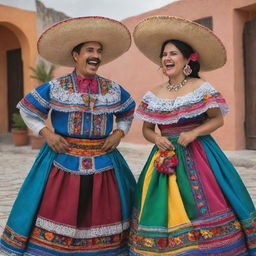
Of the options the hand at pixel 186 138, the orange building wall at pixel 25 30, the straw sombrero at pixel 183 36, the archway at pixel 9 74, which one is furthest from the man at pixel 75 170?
the archway at pixel 9 74

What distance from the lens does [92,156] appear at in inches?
112

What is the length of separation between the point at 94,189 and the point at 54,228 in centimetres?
38

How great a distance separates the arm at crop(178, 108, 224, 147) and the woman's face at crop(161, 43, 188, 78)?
0.34m

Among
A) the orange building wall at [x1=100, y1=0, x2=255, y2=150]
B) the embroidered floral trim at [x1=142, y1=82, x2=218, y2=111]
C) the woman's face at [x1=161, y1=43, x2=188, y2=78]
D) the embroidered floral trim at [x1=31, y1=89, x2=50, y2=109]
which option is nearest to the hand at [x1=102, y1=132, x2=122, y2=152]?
the embroidered floral trim at [x1=142, y1=82, x2=218, y2=111]

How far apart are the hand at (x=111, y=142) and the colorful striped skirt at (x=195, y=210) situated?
13.9 inches

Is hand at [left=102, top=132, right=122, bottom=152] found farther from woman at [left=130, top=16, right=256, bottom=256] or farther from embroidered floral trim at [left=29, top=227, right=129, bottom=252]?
embroidered floral trim at [left=29, top=227, right=129, bottom=252]

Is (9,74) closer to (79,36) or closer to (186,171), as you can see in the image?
(79,36)

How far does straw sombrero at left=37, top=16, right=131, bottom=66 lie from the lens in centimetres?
276

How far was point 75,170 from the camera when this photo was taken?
280cm

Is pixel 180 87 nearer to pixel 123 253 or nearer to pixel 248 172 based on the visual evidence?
pixel 123 253

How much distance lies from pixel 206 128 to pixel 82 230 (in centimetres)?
112

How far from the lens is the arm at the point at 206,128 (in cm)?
263

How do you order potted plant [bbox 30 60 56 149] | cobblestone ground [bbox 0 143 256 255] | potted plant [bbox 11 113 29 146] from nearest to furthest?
1. cobblestone ground [bbox 0 143 256 255]
2. potted plant [bbox 30 60 56 149]
3. potted plant [bbox 11 113 29 146]

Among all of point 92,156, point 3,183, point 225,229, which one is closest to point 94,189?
point 92,156
